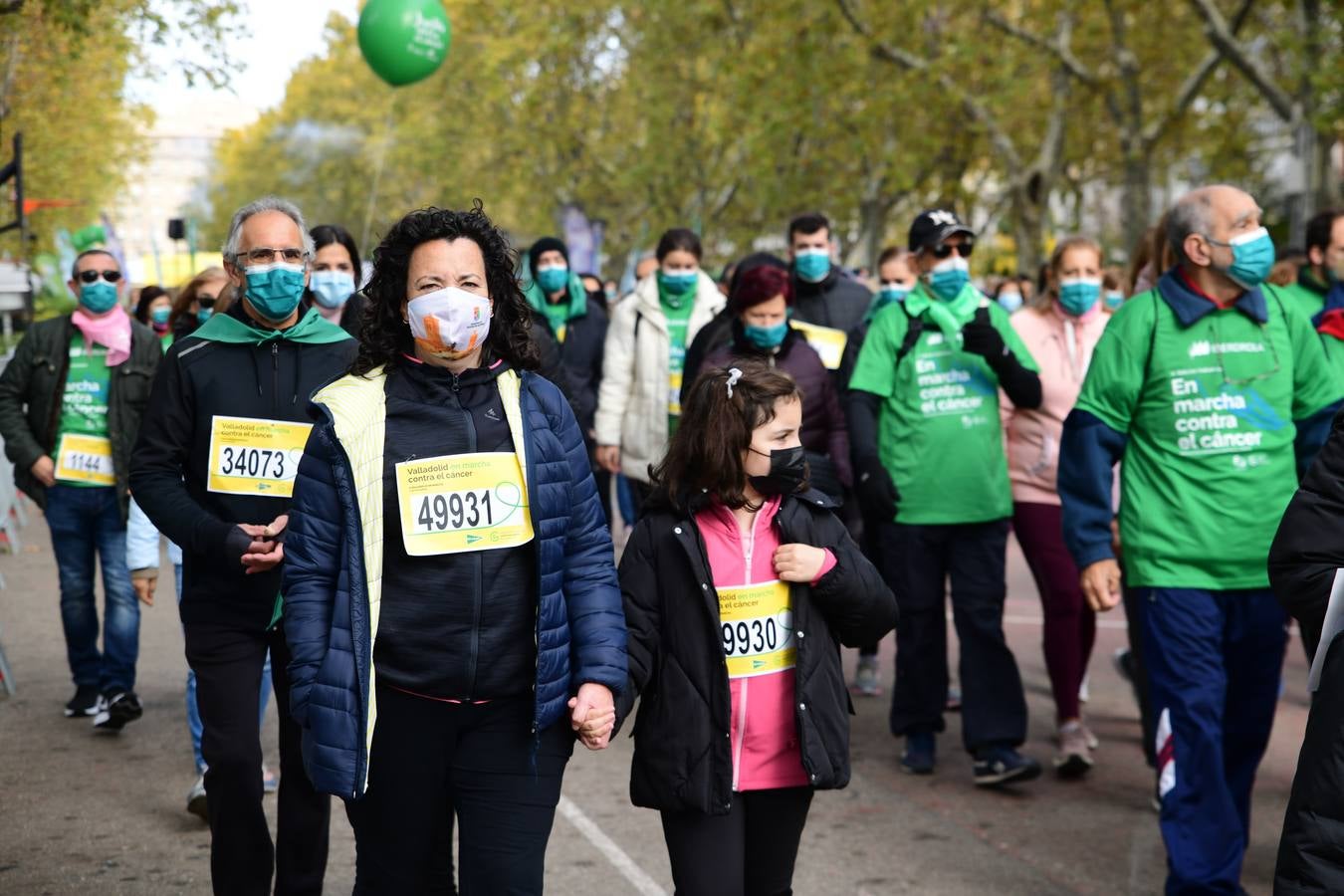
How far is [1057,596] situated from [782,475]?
347cm

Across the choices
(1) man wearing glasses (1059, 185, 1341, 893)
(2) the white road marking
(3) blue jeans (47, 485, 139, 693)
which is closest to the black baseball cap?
(1) man wearing glasses (1059, 185, 1341, 893)

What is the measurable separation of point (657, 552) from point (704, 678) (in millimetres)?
334

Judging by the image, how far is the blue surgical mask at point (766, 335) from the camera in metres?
6.76

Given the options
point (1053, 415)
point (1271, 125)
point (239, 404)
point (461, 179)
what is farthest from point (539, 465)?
point (1271, 125)

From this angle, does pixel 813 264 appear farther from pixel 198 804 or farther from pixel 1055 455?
pixel 198 804

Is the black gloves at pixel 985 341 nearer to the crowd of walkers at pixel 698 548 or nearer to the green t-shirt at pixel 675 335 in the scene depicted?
the crowd of walkers at pixel 698 548

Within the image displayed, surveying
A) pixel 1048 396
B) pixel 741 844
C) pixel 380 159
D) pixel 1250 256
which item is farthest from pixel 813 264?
pixel 380 159

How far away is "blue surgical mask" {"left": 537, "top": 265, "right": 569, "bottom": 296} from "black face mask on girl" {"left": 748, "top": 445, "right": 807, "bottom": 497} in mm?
7029

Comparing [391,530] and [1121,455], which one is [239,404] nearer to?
[391,530]

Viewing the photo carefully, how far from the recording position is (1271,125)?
171 feet

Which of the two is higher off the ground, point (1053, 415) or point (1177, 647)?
point (1053, 415)

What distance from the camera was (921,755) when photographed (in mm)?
7184

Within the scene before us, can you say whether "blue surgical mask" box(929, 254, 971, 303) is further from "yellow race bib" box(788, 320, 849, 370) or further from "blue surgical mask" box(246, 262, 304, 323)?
"blue surgical mask" box(246, 262, 304, 323)

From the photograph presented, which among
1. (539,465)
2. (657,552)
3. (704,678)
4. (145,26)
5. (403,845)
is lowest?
(403,845)
